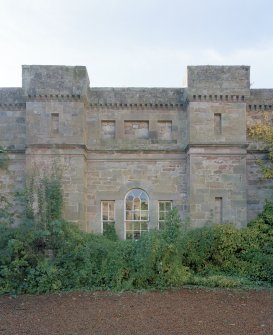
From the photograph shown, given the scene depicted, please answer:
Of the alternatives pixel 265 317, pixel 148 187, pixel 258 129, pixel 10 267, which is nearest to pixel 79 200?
pixel 148 187

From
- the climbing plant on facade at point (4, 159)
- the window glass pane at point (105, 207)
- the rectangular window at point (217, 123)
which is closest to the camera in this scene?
the climbing plant on facade at point (4, 159)

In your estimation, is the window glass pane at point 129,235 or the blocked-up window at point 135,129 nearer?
the window glass pane at point 129,235

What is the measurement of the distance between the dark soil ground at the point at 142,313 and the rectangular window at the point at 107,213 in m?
6.04

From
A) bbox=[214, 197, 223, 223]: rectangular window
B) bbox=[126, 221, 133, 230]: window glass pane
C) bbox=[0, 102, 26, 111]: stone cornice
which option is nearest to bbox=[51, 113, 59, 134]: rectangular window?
bbox=[0, 102, 26, 111]: stone cornice

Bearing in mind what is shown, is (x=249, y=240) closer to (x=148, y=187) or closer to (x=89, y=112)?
(x=148, y=187)

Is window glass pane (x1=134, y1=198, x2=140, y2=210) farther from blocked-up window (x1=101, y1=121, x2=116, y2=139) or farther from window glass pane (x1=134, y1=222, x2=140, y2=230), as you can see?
blocked-up window (x1=101, y1=121, x2=116, y2=139)

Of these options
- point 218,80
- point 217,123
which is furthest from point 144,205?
point 218,80

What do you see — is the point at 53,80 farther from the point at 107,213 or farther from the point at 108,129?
the point at 107,213

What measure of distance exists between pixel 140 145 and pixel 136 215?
8.92ft

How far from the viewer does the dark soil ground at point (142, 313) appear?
8.32 metres

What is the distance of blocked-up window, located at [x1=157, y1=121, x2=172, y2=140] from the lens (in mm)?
17766

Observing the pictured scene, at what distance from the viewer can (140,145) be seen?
57.7 feet

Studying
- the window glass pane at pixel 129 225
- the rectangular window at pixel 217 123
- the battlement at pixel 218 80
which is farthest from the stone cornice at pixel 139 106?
the window glass pane at pixel 129 225

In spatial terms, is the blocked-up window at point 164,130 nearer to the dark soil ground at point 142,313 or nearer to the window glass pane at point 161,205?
the window glass pane at point 161,205
